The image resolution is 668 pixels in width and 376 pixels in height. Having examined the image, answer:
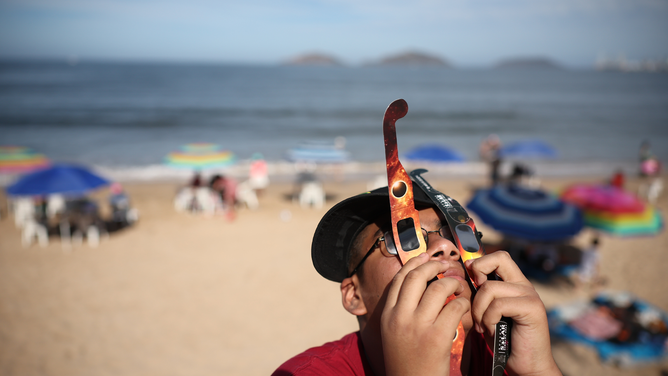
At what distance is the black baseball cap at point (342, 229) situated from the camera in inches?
55.5

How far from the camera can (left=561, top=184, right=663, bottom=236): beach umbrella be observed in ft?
22.2

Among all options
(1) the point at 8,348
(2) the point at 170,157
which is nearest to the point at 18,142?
(2) the point at 170,157

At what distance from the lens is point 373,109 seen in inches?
1784

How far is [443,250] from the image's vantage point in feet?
3.93

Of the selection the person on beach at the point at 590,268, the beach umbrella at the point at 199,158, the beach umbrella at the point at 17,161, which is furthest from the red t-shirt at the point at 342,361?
the beach umbrella at the point at 17,161

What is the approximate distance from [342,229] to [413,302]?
1.85ft

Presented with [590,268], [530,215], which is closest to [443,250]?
[530,215]

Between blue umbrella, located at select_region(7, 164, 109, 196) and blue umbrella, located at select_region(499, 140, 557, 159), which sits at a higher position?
blue umbrella, located at select_region(499, 140, 557, 159)

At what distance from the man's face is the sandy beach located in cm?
466

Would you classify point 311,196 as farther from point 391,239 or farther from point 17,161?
point 391,239

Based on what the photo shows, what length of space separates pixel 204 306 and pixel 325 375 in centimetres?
605

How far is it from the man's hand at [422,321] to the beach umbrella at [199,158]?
1103cm

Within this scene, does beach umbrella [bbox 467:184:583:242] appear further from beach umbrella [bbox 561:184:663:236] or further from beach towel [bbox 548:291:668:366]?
beach towel [bbox 548:291:668:366]

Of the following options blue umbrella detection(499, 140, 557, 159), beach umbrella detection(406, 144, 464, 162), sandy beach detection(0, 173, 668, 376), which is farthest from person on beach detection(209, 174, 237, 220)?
blue umbrella detection(499, 140, 557, 159)
